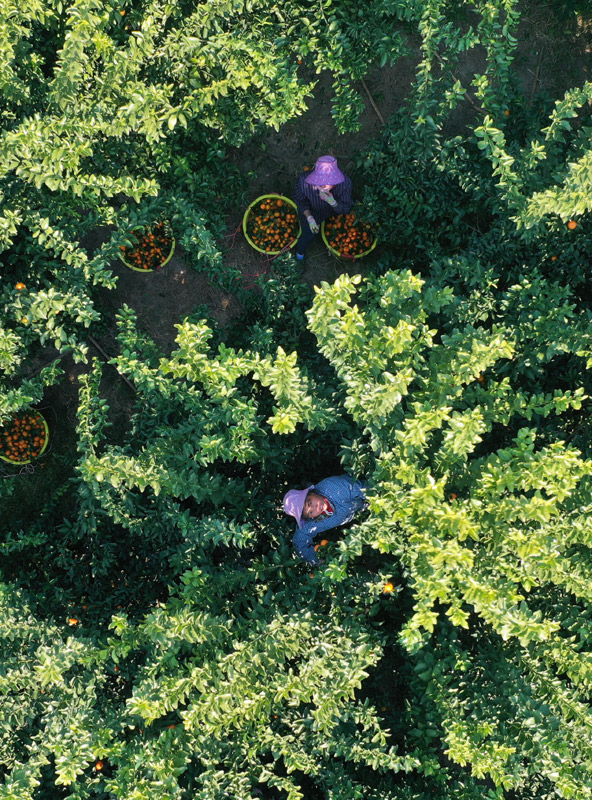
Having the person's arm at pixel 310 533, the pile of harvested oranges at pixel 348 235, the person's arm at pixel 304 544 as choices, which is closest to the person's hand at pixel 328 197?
the pile of harvested oranges at pixel 348 235

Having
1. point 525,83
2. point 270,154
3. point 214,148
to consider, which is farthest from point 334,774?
point 525,83

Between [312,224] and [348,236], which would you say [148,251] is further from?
[348,236]

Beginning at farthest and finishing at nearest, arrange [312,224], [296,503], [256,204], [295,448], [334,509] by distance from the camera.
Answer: [256,204] → [312,224] → [295,448] → [334,509] → [296,503]

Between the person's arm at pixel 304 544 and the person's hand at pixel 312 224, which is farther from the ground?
the person's hand at pixel 312 224

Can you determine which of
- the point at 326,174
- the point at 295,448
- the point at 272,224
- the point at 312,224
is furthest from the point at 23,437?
the point at 326,174

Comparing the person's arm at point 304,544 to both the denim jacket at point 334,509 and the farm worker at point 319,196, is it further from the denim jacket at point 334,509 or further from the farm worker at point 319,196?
the farm worker at point 319,196

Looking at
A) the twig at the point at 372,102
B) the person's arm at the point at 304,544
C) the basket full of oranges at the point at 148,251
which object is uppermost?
the twig at the point at 372,102

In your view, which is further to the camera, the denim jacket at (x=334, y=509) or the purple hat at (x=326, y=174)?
the purple hat at (x=326, y=174)
